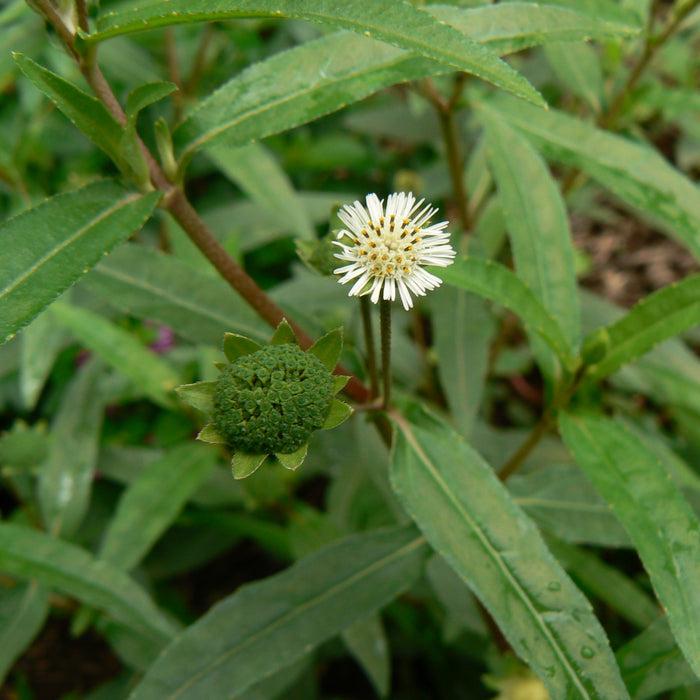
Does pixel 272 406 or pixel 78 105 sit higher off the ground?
pixel 78 105

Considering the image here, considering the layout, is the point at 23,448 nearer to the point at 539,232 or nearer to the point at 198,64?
the point at 539,232

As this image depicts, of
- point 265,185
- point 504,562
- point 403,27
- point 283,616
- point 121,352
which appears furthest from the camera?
point 265,185

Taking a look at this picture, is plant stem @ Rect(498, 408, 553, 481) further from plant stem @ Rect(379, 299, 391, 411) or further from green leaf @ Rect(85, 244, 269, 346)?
green leaf @ Rect(85, 244, 269, 346)

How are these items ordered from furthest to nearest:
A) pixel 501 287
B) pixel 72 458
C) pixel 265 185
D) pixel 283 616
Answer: pixel 265 185 → pixel 72 458 → pixel 283 616 → pixel 501 287

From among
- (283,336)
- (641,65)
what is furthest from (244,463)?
(641,65)

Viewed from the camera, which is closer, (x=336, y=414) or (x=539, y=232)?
(x=336, y=414)

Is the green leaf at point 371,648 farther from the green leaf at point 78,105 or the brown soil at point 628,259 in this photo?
the brown soil at point 628,259

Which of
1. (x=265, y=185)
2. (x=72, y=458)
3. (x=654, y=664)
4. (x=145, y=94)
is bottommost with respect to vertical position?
(x=654, y=664)

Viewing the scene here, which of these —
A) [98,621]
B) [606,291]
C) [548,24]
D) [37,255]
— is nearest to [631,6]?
[548,24]

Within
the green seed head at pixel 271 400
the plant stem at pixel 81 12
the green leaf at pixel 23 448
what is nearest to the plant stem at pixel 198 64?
the green leaf at pixel 23 448
